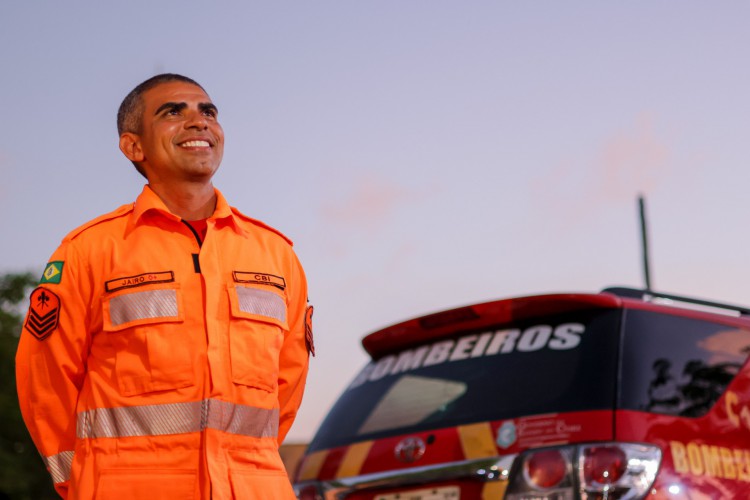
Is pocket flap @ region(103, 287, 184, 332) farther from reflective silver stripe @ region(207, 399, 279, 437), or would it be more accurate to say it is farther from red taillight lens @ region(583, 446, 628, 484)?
red taillight lens @ region(583, 446, 628, 484)

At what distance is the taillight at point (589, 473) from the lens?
448 centimetres

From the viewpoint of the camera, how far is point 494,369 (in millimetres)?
5094

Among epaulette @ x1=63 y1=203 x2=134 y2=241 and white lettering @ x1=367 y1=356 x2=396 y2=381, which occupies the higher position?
epaulette @ x1=63 y1=203 x2=134 y2=241

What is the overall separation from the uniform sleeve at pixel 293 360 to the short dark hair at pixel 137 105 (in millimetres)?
543

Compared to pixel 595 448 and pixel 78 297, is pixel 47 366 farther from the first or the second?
pixel 595 448

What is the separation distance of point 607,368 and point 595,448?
36 cm

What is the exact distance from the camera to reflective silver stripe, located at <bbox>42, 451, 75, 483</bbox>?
3148mm

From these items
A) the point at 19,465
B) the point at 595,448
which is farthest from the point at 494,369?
the point at 19,465

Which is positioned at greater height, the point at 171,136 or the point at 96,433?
the point at 171,136

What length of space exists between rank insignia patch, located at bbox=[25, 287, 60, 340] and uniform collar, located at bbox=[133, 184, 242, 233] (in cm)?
29

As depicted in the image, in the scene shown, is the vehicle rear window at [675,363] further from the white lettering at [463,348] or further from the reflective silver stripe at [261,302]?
the reflective silver stripe at [261,302]

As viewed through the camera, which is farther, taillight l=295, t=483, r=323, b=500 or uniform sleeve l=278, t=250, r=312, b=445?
taillight l=295, t=483, r=323, b=500

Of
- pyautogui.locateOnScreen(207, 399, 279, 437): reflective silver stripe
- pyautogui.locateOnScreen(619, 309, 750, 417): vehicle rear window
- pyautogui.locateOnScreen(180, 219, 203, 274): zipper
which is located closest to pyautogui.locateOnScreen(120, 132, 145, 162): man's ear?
pyautogui.locateOnScreen(180, 219, 203, 274): zipper

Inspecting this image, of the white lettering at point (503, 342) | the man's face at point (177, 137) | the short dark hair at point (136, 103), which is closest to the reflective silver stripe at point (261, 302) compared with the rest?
the man's face at point (177, 137)
